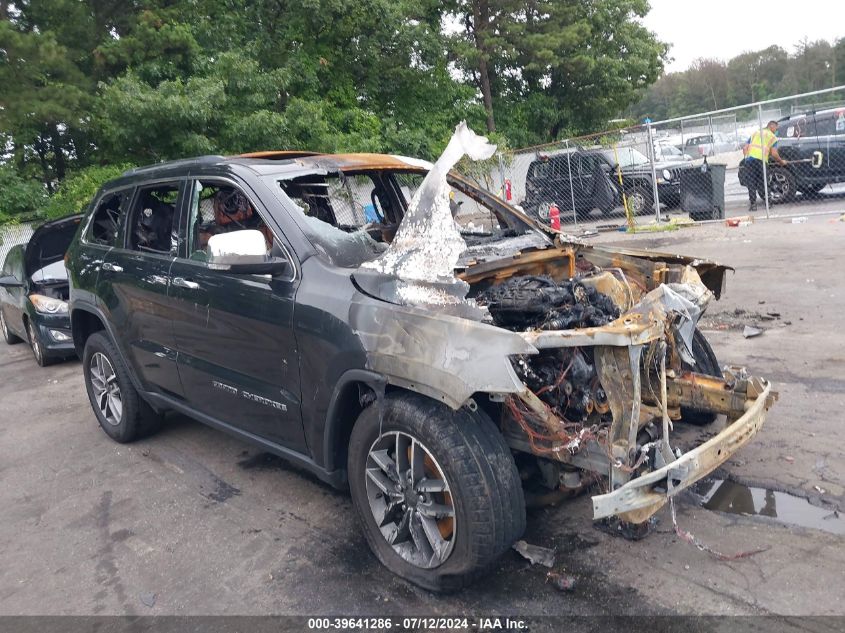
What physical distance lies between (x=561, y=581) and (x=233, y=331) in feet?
6.91

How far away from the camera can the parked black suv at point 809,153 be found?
1331cm

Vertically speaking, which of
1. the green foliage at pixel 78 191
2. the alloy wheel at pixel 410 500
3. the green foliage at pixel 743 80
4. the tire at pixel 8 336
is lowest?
the alloy wheel at pixel 410 500

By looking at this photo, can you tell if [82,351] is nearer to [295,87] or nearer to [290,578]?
[290,578]

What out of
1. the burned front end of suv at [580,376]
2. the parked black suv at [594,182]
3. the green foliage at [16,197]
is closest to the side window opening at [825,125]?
the parked black suv at [594,182]

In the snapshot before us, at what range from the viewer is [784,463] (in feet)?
12.9

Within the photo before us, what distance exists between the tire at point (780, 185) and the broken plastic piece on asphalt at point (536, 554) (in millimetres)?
13125

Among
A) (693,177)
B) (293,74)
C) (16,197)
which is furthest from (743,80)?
(16,197)

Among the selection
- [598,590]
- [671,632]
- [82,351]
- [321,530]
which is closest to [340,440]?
[321,530]

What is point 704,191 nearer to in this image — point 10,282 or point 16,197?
point 10,282

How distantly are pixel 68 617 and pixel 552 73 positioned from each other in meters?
28.0

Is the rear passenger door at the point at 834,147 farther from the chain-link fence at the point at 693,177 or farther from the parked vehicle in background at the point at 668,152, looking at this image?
the parked vehicle in background at the point at 668,152

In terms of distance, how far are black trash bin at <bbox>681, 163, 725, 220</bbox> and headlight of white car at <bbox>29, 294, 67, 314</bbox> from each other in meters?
11.2

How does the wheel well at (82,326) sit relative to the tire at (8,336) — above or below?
above

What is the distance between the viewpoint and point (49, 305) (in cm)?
820
